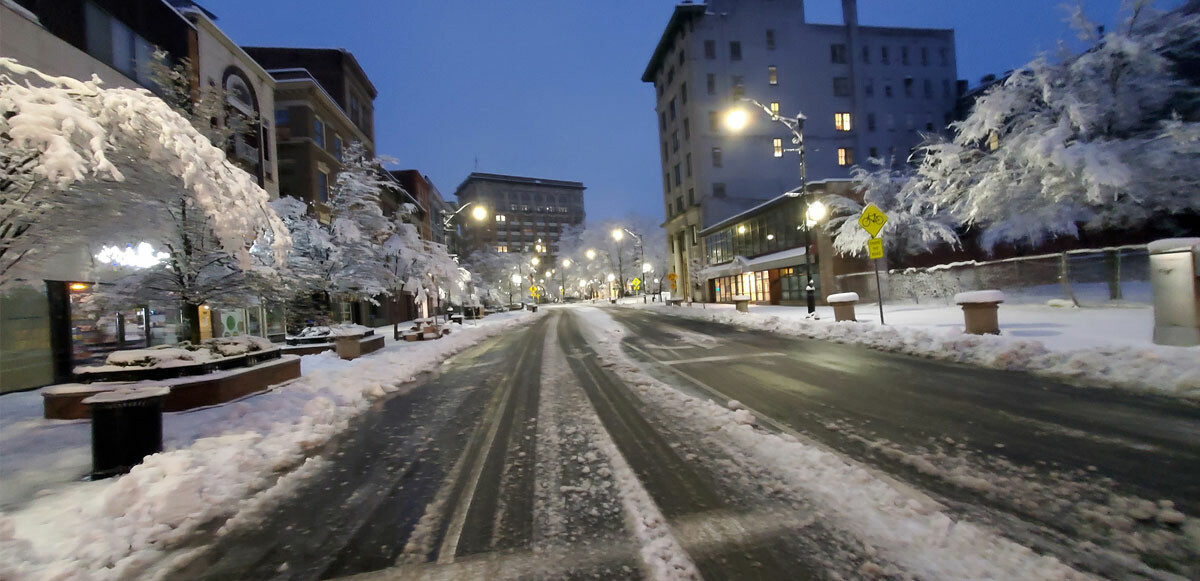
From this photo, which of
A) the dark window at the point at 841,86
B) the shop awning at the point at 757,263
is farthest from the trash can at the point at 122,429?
the dark window at the point at 841,86

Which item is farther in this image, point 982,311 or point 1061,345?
point 982,311

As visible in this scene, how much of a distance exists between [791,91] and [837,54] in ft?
21.4

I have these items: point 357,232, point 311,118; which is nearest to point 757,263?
point 357,232

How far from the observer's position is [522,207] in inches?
6427

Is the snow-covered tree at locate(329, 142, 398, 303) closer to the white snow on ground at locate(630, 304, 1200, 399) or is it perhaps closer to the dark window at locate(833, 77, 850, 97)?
the white snow on ground at locate(630, 304, 1200, 399)

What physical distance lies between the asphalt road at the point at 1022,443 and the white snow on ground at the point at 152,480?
214 inches

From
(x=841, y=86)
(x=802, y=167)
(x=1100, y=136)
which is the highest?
(x=841, y=86)

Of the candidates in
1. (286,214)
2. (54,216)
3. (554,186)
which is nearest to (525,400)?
(54,216)

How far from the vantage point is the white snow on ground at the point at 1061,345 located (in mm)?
6676

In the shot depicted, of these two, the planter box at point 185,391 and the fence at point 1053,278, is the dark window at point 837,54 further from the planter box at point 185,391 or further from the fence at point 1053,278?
the planter box at point 185,391

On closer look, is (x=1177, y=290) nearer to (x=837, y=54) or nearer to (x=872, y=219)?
(x=872, y=219)

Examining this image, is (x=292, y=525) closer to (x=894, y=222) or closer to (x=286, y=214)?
(x=286, y=214)

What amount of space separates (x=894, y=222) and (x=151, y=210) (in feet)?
93.8

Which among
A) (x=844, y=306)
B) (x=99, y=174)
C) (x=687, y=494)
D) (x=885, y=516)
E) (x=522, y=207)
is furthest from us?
(x=522, y=207)
